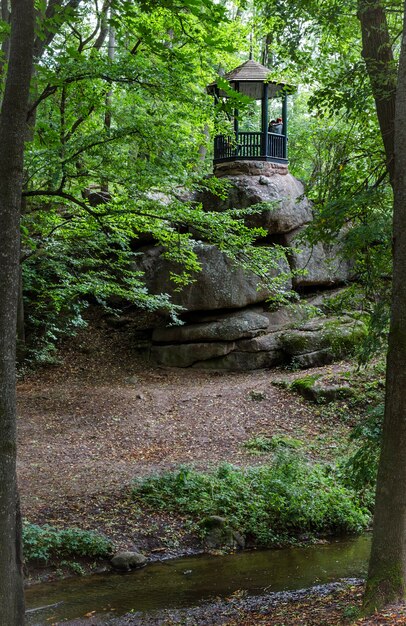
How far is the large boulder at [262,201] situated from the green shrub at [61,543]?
41.4 feet

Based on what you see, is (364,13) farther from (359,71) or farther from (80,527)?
(80,527)

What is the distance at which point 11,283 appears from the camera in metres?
5.16

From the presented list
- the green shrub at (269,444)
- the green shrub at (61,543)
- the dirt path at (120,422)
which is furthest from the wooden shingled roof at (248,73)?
the green shrub at (61,543)

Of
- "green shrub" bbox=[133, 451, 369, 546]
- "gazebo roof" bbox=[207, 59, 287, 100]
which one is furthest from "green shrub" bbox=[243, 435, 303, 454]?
"gazebo roof" bbox=[207, 59, 287, 100]

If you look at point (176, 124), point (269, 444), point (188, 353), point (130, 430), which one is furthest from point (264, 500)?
point (188, 353)

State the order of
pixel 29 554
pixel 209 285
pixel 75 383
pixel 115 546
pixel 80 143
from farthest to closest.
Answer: pixel 209 285
pixel 75 383
pixel 80 143
pixel 115 546
pixel 29 554

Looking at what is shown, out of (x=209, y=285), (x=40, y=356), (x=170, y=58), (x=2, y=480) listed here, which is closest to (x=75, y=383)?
(x=40, y=356)

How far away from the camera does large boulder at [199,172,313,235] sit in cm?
1928

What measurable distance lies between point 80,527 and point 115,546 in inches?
21.8

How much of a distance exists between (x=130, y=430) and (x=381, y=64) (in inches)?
352

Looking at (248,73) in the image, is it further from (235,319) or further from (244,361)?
(244,361)

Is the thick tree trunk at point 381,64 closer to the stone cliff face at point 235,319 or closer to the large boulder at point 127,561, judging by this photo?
the large boulder at point 127,561

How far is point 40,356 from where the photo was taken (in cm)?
1688

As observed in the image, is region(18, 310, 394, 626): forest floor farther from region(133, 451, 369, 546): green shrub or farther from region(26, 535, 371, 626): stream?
region(26, 535, 371, 626): stream
